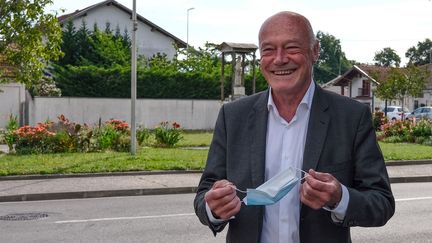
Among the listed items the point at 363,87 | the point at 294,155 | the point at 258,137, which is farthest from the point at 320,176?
the point at 363,87

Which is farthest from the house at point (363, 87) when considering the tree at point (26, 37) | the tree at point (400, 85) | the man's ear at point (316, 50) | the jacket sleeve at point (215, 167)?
the jacket sleeve at point (215, 167)

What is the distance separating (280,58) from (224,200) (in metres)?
0.64

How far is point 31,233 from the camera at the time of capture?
28.7 ft

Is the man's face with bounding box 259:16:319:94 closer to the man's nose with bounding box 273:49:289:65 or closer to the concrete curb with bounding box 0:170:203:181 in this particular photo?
the man's nose with bounding box 273:49:289:65

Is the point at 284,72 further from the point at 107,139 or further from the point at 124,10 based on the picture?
the point at 124,10

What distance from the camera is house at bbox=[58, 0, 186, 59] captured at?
48219 mm

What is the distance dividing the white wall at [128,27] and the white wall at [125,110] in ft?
46.6

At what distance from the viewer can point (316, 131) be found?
8.17 ft

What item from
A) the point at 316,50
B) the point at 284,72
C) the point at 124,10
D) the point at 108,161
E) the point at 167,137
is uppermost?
the point at 124,10

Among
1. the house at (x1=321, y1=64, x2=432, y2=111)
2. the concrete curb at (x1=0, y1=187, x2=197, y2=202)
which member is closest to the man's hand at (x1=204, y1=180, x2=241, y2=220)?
the concrete curb at (x1=0, y1=187, x2=197, y2=202)

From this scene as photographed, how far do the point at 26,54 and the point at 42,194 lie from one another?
802 centimetres

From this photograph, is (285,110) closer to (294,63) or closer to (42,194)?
(294,63)

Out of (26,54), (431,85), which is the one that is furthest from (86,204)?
(431,85)

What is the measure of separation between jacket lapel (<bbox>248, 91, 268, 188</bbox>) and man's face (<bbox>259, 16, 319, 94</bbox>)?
13 centimetres
